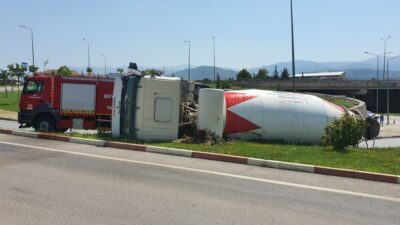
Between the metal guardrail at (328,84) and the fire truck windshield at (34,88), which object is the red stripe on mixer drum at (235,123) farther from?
the metal guardrail at (328,84)

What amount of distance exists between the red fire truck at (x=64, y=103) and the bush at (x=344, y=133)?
1173cm

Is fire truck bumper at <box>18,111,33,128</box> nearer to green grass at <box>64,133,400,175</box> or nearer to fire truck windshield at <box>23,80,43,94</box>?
fire truck windshield at <box>23,80,43,94</box>

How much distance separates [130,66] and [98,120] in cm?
575

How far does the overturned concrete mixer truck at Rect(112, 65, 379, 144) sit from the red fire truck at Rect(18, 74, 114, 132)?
6.33 m

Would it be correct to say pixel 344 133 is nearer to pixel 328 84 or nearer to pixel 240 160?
pixel 240 160

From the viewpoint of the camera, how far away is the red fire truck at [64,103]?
2275 centimetres

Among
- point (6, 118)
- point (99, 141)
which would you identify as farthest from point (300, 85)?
point (99, 141)

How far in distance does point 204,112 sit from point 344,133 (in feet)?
15.3

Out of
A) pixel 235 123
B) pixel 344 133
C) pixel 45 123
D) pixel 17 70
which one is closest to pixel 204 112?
pixel 235 123

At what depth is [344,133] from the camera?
48.7 ft

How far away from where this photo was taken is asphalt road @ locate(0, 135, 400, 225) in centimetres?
713

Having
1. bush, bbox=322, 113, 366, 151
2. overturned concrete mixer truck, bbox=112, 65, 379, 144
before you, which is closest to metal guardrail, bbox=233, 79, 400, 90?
overturned concrete mixer truck, bbox=112, 65, 379, 144

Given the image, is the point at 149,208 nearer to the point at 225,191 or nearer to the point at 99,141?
the point at 225,191

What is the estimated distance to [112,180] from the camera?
9.78 metres
